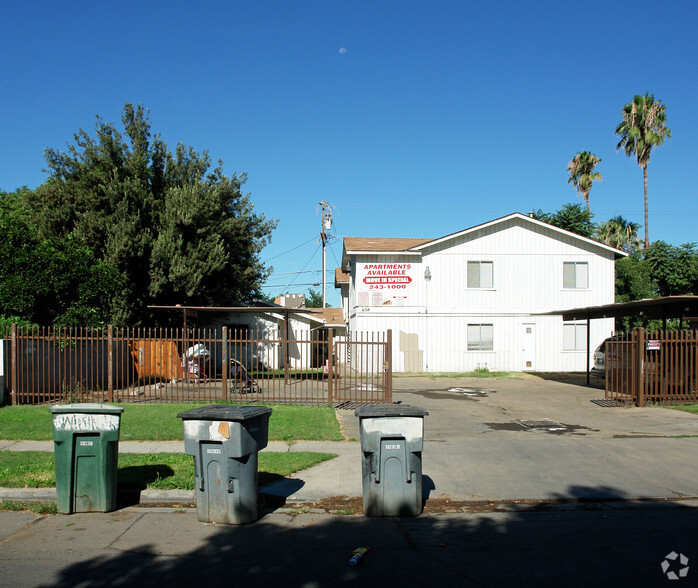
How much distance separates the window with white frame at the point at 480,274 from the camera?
2780cm

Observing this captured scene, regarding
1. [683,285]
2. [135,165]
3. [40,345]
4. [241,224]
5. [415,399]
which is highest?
[135,165]

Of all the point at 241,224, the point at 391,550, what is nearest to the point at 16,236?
the point at 241,224

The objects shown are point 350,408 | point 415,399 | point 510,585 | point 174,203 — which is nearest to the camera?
point 510,585

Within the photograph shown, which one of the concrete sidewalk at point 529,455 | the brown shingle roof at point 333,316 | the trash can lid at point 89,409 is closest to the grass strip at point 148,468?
the concrete sidewalk at point 529,455

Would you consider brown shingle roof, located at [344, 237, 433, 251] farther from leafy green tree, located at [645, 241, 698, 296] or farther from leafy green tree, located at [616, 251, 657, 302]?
leafy green tree, located at [645, 241, 698, 296]

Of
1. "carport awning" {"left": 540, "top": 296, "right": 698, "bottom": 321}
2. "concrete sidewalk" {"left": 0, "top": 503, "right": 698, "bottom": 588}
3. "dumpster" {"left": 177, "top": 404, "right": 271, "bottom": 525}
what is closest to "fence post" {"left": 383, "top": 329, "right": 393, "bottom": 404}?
"concrete sidewalk" {"left": 0, "top": 503, "right": 698, "bottom": 588}

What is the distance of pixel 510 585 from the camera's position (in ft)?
15.1

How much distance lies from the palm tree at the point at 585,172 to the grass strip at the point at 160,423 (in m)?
37.6

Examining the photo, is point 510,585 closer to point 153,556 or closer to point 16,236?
point 153,556

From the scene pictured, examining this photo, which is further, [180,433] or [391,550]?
[180,433]

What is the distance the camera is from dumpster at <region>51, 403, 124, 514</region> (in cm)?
639

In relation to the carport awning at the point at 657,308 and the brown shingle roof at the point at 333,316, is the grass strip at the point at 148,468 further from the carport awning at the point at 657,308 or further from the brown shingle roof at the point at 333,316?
the brown shingle roof at the point at 333,316

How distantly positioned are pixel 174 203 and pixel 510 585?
21.2 m

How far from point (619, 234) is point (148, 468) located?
149ft
